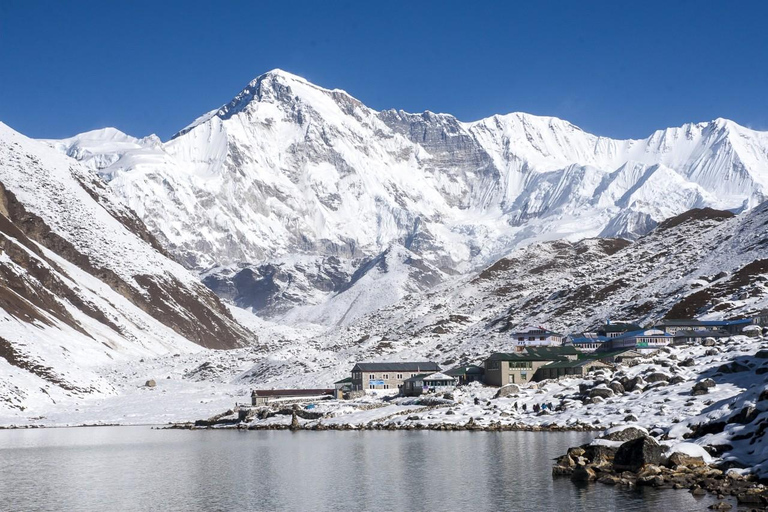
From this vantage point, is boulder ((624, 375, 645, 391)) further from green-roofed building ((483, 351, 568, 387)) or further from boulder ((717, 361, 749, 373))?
green-roofed building ((483, 351, 568, 387))

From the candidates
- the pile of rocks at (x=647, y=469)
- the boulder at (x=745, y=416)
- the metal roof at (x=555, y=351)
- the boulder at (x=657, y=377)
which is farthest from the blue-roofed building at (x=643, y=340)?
the pile of rocks at (x=647, y=469)

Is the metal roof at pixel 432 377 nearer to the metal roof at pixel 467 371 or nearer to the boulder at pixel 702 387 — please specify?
the metal roof at pixel 467 371

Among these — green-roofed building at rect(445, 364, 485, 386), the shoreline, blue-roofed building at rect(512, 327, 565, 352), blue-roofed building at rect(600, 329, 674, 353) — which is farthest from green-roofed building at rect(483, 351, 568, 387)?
blue-roofed building at rect(512, 327, 565, 352)

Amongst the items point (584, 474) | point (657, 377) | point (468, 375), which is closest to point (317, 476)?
point (584, 474)

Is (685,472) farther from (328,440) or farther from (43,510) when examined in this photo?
(328,440)

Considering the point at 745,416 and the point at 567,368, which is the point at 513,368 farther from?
the point at 745,416

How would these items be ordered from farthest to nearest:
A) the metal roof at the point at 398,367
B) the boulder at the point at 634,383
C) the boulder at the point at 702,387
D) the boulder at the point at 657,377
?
the metal roof at the point at 398,367
the boulder at the point at 634,383
the boulder at the point at 657,377
the boulder at the point at 702,387
